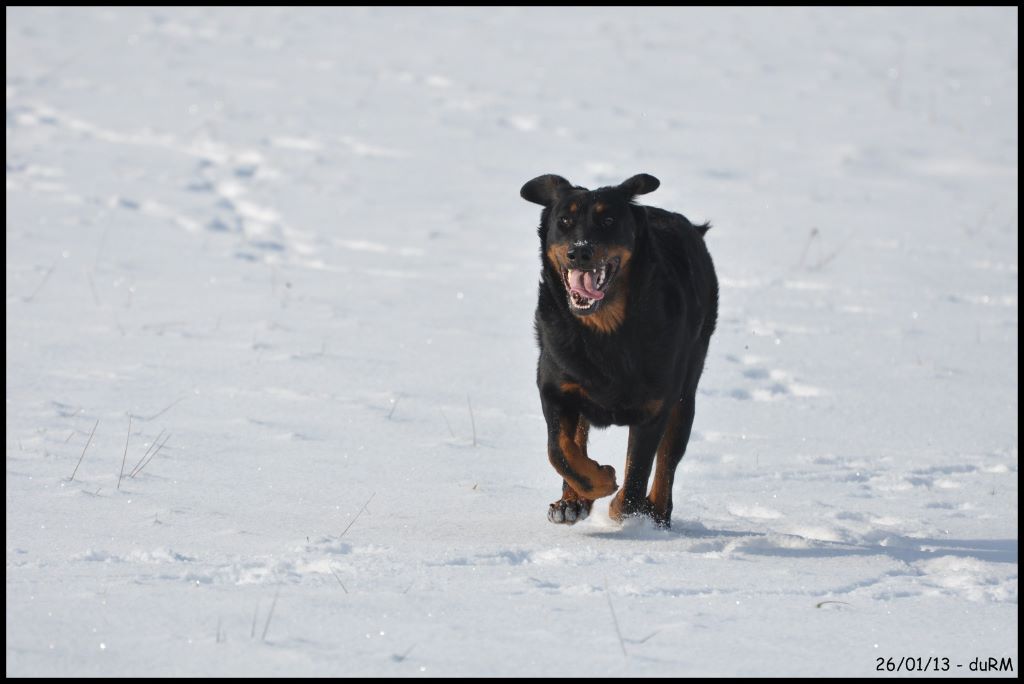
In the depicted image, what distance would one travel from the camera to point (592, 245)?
4305 millimetres

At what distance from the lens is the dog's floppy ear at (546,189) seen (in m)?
4.71

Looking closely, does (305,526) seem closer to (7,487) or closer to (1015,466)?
(7,487)

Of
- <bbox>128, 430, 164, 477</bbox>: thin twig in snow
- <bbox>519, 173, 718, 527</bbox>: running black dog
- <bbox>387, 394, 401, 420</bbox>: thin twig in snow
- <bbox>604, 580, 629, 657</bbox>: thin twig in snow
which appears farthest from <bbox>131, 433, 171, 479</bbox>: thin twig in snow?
<bbox>604, 580, 629, 657</bbox>: thin twig in snow

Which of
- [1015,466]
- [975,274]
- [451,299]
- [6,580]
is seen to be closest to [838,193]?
[975,274]

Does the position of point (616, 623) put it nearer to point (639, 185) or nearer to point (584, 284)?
point (584, 284)

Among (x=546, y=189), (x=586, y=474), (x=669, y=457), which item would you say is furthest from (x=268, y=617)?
(x=546, y=189)

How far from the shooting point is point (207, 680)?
2.57 m

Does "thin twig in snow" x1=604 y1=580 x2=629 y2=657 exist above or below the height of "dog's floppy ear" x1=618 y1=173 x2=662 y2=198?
below

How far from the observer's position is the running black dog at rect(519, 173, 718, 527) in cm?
435

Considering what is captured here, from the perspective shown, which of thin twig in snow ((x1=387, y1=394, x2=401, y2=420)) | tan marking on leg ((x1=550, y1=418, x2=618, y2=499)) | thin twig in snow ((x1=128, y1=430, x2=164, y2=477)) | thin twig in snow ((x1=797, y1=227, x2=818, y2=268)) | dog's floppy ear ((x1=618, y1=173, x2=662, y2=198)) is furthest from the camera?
thin twig in snow ((x1=797, y1=227, x2=818, y2=268))

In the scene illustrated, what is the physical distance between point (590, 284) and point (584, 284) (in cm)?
2

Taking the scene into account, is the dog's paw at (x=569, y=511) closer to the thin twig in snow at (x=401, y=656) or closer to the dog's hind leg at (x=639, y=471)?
the dog's hind leg at (x=639, y=471)

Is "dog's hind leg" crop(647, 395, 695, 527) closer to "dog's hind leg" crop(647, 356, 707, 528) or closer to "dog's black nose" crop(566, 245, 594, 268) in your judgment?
"dog's hind leg" crop(647, 356, 707, 528)

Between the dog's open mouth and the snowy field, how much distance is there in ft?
2.70
